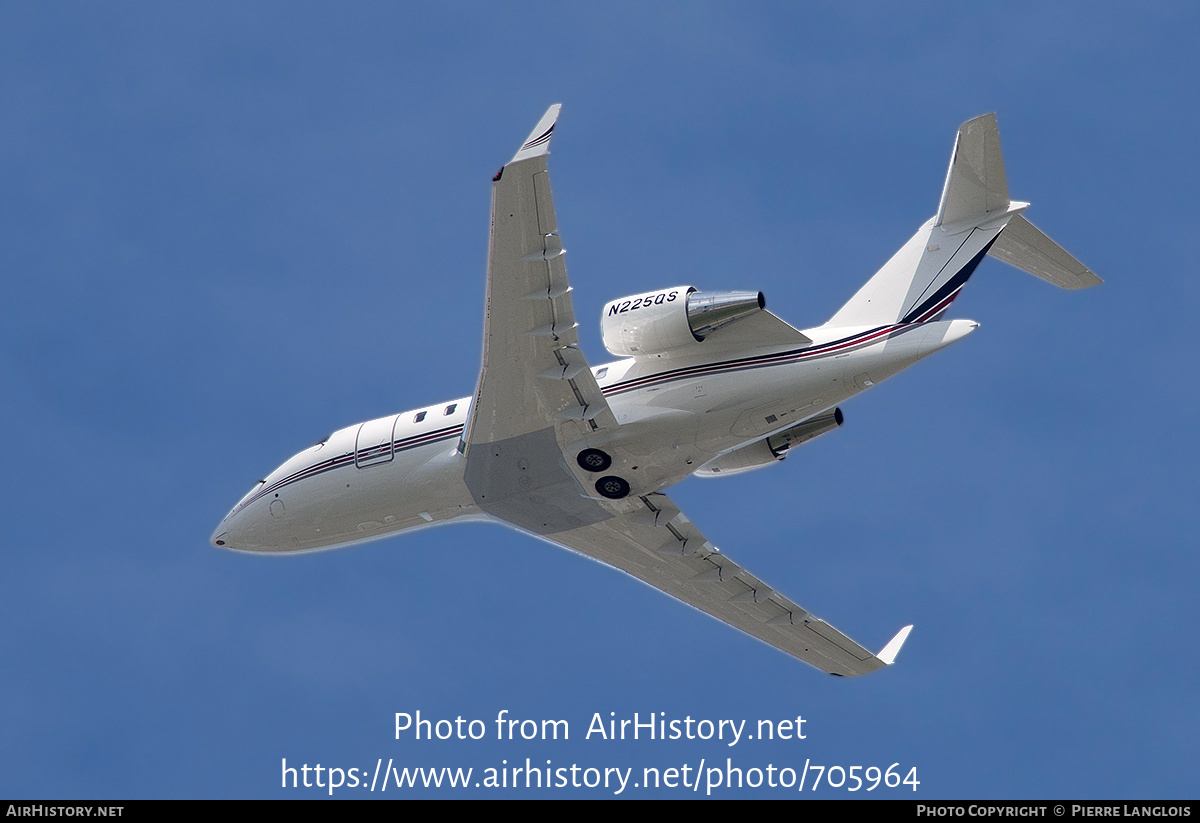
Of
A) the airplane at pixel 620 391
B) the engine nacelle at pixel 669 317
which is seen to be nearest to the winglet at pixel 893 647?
the airplane at pixel 620 391

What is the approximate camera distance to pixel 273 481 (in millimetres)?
31844

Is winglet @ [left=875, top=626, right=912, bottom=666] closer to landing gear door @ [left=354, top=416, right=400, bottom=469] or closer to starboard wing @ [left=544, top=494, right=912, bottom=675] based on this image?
starboard wing @ [left=544, top=494, right=912, bottom=675]

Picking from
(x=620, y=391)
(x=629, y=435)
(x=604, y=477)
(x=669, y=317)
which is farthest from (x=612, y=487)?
(x=669, y=317)

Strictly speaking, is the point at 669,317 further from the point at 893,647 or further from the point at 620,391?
the point at 893,647

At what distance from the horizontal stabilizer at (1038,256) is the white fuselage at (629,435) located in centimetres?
326

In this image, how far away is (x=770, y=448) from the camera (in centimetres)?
2967

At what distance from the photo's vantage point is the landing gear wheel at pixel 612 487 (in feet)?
93.9

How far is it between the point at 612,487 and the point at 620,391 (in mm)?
2152

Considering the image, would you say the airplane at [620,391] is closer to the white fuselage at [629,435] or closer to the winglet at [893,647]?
the white fuselage at [629,435]

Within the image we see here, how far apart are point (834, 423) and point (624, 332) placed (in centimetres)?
486

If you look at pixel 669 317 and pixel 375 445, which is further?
pixel 375 445
